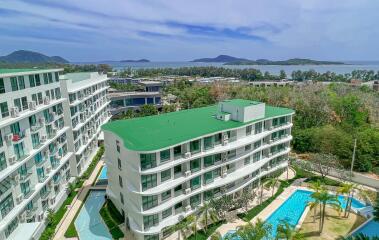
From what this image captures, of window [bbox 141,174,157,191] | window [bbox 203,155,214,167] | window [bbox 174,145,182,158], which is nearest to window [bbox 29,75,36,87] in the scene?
window [bbox 141,174,157,191]

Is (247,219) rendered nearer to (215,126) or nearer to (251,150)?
(251,150)

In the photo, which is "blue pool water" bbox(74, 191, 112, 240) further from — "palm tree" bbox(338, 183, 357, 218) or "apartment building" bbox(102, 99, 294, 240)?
"palm tree" bbox(338, 183, 357, 218)

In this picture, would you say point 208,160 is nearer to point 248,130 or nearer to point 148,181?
point 148,181

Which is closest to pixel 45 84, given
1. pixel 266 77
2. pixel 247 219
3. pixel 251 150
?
pixel 251 150

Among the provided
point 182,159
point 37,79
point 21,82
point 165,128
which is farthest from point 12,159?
point 182,159

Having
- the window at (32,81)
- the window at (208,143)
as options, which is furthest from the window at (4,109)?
the window at (208,143)
